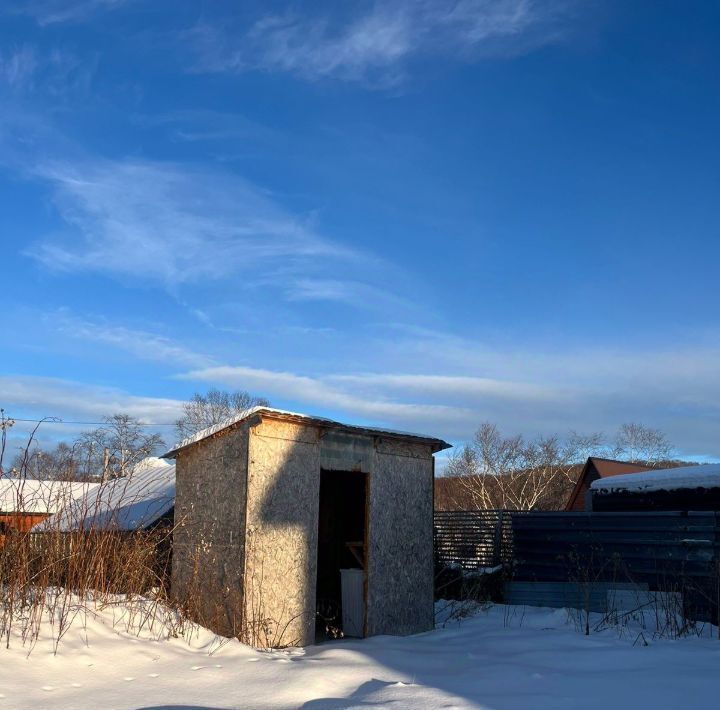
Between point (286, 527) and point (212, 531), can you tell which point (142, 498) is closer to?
point (212, 531)

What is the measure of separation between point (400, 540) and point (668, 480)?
6.09 meters

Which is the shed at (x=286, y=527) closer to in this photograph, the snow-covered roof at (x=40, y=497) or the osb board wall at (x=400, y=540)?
the osb board wall at (x=400, y=540)

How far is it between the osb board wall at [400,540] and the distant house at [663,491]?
529cm

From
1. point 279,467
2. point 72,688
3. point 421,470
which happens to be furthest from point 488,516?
point 72,688

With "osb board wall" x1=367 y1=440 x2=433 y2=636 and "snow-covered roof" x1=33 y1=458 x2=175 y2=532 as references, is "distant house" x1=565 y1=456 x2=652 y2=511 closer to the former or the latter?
"snow-covered roof" x1=33 y1=458 x2=175 y2=532

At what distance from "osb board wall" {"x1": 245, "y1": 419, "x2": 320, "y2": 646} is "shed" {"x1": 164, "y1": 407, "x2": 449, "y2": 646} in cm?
1

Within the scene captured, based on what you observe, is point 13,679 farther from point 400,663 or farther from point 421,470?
point 421,470

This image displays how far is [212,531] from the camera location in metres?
8.95

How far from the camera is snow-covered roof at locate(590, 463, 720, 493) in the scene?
13.3 m

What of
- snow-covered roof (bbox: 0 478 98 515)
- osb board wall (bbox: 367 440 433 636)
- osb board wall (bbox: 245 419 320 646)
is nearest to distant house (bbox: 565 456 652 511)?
osb board wall (bbox: 367 440 433 636)

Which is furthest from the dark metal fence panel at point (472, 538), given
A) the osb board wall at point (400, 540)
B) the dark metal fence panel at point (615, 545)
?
the osb board wall at point (400, 540)

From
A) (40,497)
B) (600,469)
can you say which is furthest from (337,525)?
(600,469)

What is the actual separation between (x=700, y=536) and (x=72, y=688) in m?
8.66

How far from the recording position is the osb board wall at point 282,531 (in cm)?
867
